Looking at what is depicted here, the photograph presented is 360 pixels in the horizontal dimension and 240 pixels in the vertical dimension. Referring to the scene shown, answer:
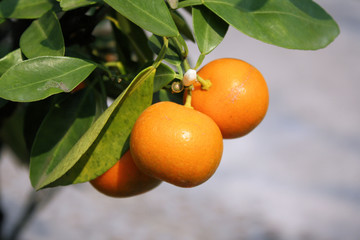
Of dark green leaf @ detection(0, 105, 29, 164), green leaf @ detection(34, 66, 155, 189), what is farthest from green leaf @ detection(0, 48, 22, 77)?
dark green leaf @ detection(0, 105, 29, 164)

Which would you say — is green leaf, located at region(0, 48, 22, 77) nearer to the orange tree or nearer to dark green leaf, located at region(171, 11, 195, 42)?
the orange tree

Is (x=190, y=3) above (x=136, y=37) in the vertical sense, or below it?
above

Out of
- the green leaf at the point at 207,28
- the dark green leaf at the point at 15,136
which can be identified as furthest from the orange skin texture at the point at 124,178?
the dark green leaf at the point at 15,136

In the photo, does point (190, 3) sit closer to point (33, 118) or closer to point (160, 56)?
point (160, 56)

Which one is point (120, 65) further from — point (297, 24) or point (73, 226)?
point (73, 226)

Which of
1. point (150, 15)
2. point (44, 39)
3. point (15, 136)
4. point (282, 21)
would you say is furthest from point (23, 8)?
point (15, 136)

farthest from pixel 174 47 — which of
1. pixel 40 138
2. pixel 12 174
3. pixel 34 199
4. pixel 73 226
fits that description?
pixel 12 174
